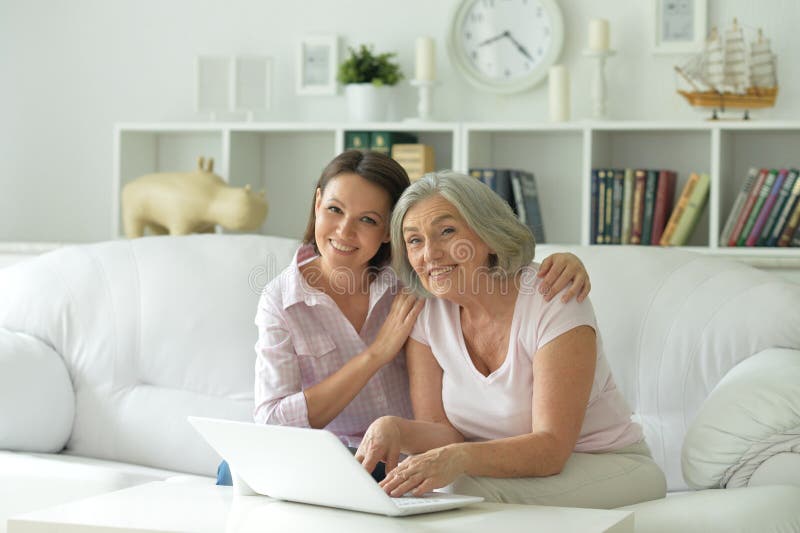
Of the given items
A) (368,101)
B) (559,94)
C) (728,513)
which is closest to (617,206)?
(559,94)

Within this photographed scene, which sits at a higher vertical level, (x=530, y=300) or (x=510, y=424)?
(x=530, y=300)

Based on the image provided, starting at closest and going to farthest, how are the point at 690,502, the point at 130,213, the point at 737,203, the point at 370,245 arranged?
the point at 690,502 → the point at 370,245 → the point at 737,203 → the point at 130,213

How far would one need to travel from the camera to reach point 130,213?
11.4ft

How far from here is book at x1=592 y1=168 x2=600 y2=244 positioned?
10.7 ft

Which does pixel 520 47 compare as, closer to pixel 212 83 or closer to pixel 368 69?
pixel 368 69

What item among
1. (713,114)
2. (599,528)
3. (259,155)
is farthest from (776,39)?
(599,528)

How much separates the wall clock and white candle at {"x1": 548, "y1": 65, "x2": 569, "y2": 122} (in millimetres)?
159

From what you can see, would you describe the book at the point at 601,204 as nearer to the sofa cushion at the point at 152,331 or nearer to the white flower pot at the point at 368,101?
the white flower pot at the point at 368,101

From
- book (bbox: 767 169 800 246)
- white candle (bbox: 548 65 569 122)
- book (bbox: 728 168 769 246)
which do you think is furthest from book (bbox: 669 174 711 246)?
white candle (bbox: 548 65 569 122)

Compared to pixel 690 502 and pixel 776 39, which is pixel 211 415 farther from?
pixel 776 39

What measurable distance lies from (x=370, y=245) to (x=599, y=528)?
79 cm

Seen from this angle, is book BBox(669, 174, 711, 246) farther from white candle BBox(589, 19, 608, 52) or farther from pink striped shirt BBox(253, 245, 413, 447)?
pink striped shirt BBox(253, 245, 413, 447)

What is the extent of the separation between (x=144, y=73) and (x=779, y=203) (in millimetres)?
2227

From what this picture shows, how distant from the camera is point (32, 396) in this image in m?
2.48
